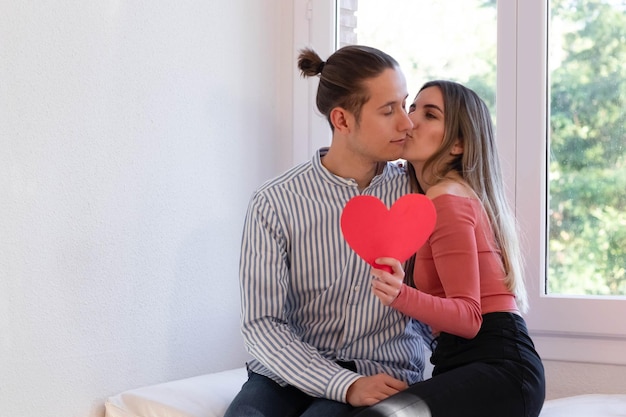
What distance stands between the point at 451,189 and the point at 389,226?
0.21 meters

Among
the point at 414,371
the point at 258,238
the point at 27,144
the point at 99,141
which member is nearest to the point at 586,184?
the point at 414,371

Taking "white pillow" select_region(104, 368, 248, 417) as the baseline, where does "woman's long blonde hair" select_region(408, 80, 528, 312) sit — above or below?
above

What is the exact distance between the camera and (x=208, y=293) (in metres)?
2.05

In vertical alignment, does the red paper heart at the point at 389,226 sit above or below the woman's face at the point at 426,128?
below

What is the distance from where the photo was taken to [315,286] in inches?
67.4

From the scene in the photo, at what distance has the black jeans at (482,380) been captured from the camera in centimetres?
135

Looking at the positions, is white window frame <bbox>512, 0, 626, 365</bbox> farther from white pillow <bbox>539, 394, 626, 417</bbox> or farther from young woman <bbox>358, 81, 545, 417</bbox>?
young woman <bbox>358, 81, 545, 417</bbox>

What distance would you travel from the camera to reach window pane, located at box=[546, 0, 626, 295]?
199 centimetres

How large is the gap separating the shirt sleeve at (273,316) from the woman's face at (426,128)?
0.32 meters

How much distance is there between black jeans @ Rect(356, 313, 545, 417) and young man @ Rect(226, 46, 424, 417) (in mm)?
157

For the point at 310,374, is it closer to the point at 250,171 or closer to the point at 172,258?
the point at 172,258

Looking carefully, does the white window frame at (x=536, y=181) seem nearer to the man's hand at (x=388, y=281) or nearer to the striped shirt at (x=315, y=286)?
the striped shirt at (x=315, y=286)

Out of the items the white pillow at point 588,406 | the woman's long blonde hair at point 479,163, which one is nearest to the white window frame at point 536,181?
the white pillow at point 588,406

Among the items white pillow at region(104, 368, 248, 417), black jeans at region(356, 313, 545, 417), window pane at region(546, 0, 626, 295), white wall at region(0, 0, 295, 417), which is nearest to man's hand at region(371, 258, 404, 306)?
black jeans at region(356, 313, 545, 417)
